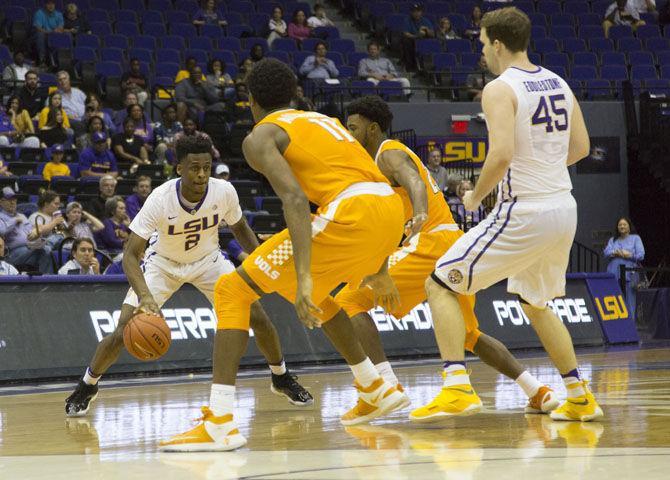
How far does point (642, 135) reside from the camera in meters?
21.9

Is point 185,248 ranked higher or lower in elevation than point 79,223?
higher

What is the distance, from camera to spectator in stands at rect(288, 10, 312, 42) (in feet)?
71.6

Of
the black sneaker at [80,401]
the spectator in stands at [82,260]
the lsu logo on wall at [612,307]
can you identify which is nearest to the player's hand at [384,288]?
the black sneaker at [80,401]

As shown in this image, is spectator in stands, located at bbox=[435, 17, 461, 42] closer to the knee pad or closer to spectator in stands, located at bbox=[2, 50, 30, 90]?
spectator in stands, located at bbox=[2, 50, 30, 90]

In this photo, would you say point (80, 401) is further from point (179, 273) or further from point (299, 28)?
point (299, 28)

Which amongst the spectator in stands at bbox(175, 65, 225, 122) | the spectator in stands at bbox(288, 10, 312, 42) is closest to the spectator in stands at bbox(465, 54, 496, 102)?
the spectator in stands at bbox(288, 10, 312, 42)

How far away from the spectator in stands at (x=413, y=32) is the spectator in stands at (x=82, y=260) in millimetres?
11989

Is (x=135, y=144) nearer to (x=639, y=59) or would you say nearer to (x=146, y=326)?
(x=146, y=326)

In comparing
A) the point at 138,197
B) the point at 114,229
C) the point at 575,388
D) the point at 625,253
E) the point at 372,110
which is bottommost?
the point at 625,253

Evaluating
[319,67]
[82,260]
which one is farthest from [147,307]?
[319,67]

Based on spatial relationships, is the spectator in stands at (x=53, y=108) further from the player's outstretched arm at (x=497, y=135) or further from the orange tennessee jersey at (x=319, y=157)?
the player's outstretched arm at (x=497, y=135)

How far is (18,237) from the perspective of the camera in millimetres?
13234

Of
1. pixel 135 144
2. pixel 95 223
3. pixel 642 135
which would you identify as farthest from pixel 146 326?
pixel 642 135

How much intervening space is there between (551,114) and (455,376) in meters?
1.43
